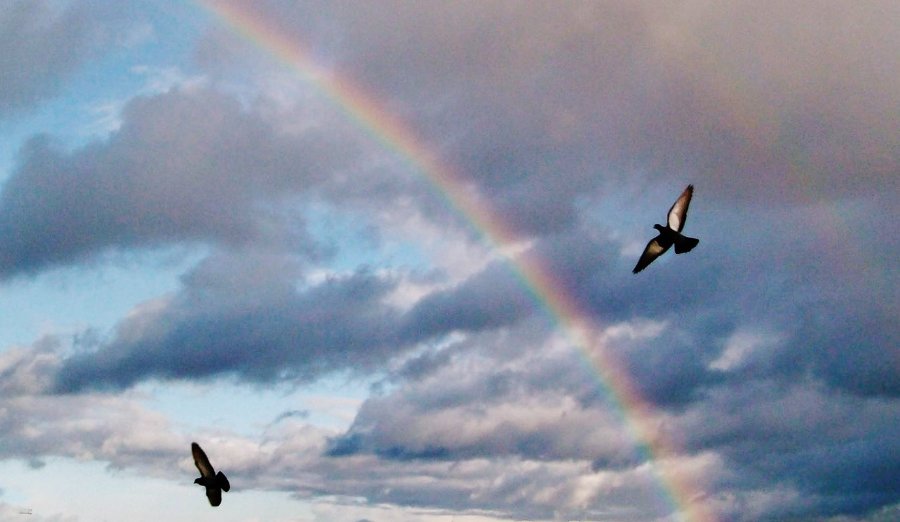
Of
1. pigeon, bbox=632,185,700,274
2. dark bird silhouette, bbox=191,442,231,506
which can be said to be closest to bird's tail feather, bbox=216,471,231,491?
dark bird silhouette, bbox=191,442,231,506

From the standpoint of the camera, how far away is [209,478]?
75.1 m

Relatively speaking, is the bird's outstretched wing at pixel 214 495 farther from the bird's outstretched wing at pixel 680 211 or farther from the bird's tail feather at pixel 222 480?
the bird's outstretched wing at pixel 680 211

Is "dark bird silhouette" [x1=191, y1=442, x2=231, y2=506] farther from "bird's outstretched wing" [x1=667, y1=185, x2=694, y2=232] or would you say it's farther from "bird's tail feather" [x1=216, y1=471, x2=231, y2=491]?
"bird's outstretched wing" [x1=667, y1=185, x2=694, y2=232]

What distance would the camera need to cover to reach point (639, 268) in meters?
64.2

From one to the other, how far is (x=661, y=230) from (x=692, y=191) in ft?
16.8

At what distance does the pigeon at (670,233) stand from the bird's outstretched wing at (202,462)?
34.6 metres

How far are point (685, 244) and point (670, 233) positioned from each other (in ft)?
8.95

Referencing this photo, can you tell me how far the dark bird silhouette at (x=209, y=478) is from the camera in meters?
72.9

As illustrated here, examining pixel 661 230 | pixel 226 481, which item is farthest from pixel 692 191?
pixel 226 481

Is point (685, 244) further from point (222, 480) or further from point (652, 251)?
point (222, 480)

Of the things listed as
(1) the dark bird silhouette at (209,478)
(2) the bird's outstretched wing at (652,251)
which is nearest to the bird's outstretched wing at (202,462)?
(1) the dark bird silhouette at (209,478)

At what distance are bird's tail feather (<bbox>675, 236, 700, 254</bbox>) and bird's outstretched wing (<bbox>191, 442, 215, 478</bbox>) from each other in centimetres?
3682

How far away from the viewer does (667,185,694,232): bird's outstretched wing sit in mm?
67125

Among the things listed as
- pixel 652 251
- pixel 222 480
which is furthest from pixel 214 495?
pixel 652 251
